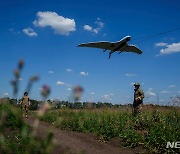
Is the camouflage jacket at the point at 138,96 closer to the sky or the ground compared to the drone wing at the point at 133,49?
closer to the ground

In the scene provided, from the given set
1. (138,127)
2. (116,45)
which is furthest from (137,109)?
(116,45)

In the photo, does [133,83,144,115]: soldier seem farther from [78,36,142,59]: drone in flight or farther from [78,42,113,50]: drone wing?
[78,42,113,50]: drone wing

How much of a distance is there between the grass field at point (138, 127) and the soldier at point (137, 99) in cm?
50

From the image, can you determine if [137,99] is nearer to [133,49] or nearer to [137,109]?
[137,109]

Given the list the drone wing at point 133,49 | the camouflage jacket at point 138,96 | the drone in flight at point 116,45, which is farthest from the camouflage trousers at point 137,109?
the drone wing at point 133,49

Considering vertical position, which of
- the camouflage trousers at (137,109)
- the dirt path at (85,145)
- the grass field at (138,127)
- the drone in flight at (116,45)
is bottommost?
the dirt path at (85,145)

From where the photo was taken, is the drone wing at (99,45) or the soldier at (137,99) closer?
the soldier at (137,99)

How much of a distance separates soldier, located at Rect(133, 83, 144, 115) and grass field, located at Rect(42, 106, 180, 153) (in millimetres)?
501

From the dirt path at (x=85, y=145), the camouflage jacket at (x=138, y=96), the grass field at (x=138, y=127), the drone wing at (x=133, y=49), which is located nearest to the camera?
the grass field at (x=138, y=127)

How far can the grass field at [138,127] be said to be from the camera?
301 inches

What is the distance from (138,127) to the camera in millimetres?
9727

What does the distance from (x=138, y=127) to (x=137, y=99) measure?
8.04ft

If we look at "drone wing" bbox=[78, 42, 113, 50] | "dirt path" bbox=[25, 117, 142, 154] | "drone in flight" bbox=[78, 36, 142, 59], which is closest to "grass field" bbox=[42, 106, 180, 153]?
"dirt path" bbox=[25, 117, 142, 154]

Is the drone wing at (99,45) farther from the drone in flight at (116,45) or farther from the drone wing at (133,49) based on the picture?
the drone wing at (133,49)
